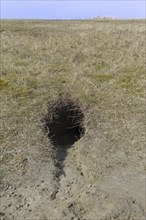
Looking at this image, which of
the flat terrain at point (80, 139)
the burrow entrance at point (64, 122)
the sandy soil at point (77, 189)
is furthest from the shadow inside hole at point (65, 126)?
the sandy soil at point (77, 189)

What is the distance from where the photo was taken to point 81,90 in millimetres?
15461

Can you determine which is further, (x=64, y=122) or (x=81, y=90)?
(x=81, y=90)

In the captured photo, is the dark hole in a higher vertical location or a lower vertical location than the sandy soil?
higher

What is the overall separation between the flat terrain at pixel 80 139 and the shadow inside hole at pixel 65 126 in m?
0.35

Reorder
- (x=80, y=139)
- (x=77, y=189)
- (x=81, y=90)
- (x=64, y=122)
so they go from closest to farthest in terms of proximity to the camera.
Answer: (x=77, y=189) → (x=80, y=139) → (x=64, y=122) → (x=81, y=90)

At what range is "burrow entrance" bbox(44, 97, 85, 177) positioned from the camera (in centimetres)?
1379

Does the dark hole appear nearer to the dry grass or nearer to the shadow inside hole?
the shadow inside hole

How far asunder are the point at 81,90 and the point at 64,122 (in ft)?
5.41

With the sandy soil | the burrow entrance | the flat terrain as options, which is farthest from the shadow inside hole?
the sandy soil

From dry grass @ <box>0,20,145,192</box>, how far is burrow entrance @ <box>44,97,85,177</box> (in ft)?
1.00

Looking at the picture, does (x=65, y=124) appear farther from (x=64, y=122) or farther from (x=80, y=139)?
(x=80, y=139)

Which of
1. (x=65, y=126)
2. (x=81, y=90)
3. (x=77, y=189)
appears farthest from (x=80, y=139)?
(x=81, y=90)

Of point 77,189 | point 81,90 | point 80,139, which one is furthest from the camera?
point 81,90

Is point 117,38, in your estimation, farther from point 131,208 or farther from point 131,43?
point 131,208
